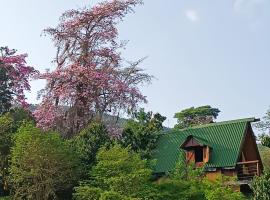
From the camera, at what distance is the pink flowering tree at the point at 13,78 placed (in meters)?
32.6

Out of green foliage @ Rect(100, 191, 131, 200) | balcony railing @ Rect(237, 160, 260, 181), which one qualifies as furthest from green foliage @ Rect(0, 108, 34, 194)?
balcony railing @ Rect(237, 160, 260, 181)

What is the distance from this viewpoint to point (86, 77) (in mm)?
28703

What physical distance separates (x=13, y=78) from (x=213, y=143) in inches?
563

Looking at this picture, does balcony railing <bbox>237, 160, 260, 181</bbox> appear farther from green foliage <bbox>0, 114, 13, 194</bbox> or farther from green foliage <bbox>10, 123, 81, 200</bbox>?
green foliage <bbox>0, 114, 13, 194</bbox>

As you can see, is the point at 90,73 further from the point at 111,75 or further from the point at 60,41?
the point at 60,41

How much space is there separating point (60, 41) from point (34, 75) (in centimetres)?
288

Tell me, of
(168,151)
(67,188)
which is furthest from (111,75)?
(67,188)

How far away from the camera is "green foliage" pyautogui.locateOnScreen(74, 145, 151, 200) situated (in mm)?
18781

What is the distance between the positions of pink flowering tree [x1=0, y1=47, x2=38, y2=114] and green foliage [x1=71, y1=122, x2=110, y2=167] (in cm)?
972

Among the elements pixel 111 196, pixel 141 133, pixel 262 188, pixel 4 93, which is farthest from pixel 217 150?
pixel 4 93

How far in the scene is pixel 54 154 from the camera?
20609 mm

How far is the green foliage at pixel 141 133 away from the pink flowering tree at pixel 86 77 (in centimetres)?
137

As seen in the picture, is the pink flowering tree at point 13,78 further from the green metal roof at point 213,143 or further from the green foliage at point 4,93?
the green metal roof at point 213,143

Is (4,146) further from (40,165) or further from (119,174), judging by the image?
(119,174)
